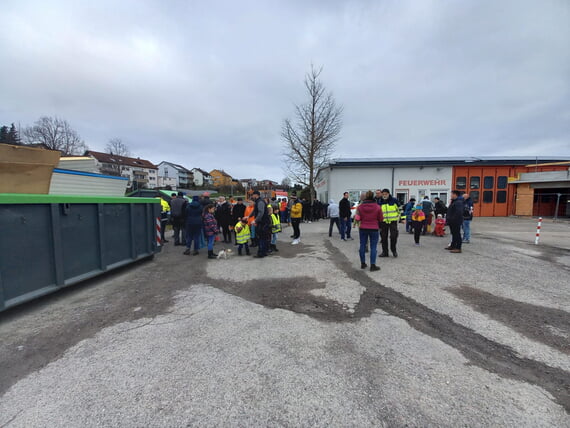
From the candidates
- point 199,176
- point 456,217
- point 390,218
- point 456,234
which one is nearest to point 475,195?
point 456,234

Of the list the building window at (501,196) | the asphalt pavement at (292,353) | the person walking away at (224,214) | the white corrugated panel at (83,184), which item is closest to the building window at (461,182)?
the building window at (501,196)

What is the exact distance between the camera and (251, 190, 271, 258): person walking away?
23.1 feet

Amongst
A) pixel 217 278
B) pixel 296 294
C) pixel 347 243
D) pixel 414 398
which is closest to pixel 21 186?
pixel 217 278

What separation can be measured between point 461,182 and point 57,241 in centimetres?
2812

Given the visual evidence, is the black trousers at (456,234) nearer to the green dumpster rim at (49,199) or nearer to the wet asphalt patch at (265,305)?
the wet asphalt patch at (265,305)

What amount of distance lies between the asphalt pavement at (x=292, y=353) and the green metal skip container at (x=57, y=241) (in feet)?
1.44

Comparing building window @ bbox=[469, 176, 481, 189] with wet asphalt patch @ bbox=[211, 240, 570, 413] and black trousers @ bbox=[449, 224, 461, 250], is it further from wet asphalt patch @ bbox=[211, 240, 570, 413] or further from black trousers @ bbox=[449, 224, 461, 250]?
wet asphalt patch @ bbox=[211, 240, 570, 413]

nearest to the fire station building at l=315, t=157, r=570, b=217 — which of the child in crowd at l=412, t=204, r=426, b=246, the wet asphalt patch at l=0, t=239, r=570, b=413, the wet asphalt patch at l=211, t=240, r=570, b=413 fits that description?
the child in crowd at l=412, t=204, r=426, b=246

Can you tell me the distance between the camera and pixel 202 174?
333ft

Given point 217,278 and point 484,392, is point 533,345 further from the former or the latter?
point 217,278

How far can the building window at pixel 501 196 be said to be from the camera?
2325 cm

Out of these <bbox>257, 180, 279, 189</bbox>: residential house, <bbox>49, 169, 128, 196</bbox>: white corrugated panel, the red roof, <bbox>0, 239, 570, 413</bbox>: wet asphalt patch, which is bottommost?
<bbox>0, 239, 570, 413</bbox>: wet asphalt patch

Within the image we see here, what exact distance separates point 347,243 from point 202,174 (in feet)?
327

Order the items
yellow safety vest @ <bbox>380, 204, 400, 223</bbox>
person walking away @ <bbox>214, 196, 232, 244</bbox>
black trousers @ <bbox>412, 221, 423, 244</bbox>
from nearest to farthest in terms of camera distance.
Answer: yellow safety vest @ <bbox>380, 204, 400, 223</bbox> → black trousers @ <bbox>412, 221, 423, 244</bbox> → person walking away @ <bbox>214, 196, 232, 244</bbox>
